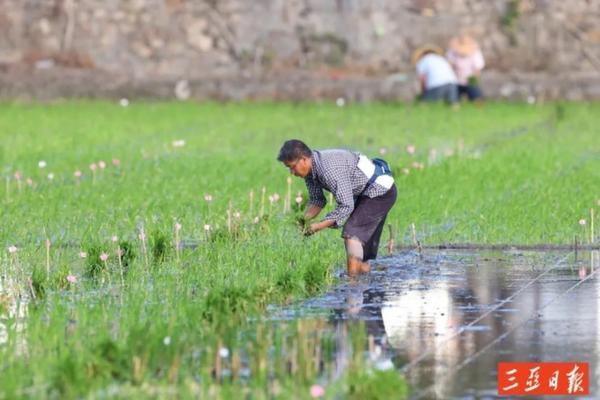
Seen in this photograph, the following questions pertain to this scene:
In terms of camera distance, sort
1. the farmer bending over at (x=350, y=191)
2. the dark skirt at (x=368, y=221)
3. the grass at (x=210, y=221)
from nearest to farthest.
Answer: the grass at (x=210, y=221)
the farmer bending over at (x=350, y=191)
the dark skirt at (x=368, y=221)

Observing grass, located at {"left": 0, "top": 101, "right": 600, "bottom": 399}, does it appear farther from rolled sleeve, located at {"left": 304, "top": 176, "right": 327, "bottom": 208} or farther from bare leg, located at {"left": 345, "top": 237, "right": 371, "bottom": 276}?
rolled sleeve, located at {"left": 304, "top": 176, "right": 327, "bottom": 208}

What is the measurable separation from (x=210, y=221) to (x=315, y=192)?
2259mm

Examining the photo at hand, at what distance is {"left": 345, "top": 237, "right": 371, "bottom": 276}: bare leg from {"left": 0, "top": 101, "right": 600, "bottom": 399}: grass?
0.13 metres

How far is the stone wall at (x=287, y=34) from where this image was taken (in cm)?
3170

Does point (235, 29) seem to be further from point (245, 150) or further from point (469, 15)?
point (245, 150)

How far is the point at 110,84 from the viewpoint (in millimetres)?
29094

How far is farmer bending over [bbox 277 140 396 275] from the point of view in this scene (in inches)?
404

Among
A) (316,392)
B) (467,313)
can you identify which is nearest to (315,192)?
(467,313)

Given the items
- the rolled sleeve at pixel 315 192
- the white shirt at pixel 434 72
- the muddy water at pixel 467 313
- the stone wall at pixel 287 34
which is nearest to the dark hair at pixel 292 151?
the rolled sleeve at pixel 315 192

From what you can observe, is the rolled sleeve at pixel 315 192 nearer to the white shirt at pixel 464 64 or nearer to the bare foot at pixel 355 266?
the bare foot at pixel 355 266

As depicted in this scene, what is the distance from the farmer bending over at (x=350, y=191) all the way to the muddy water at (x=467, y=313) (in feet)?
0.70

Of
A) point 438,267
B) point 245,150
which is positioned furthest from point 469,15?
point 438,267

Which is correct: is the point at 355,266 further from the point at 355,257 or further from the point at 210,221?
the point at 210,221

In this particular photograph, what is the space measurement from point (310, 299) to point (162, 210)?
459 cm
